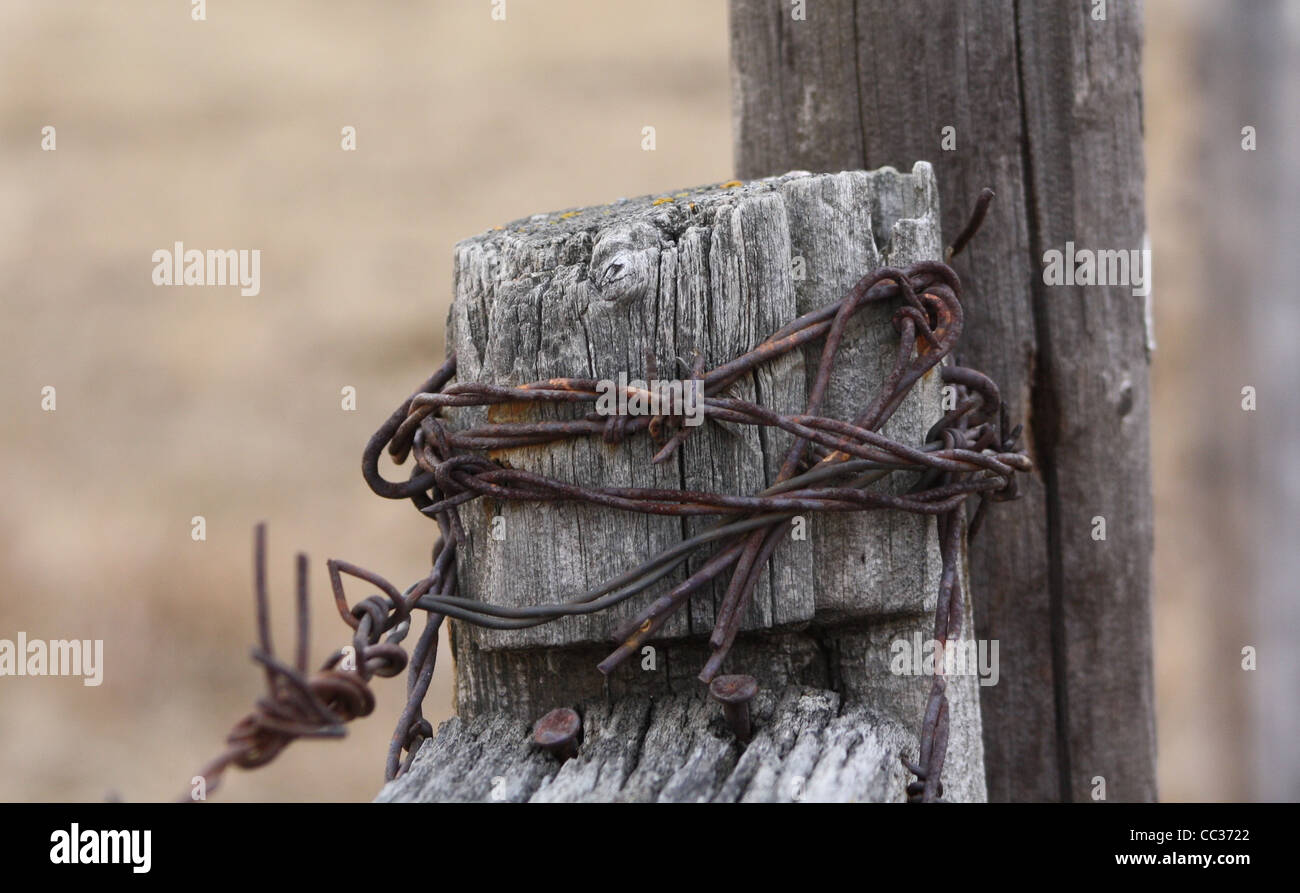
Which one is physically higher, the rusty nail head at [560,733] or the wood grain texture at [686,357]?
the wood grain texture at [686,357]

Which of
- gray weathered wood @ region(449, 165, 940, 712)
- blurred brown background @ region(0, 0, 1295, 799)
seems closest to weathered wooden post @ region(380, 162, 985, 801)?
gray weathered wood @ region(449, 165, 940, 712)

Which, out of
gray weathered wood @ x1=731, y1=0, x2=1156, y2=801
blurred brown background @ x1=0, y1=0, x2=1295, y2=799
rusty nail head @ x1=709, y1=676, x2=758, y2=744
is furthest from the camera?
blurred brown background @ x1=0, y1=0, x2=1295, y2=799

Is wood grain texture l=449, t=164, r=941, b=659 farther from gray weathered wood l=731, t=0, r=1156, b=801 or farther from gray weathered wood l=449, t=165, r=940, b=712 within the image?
gray weathered wood l=731, t=0, r=1156, b=801

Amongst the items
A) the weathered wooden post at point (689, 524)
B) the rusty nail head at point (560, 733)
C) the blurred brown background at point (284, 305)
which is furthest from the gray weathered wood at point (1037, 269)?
the blurred brown background at point (284, 305)

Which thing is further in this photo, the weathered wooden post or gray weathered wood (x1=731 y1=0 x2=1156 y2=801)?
gray weathered wood (x1=731 y1=0 x2=1156 y2=801)

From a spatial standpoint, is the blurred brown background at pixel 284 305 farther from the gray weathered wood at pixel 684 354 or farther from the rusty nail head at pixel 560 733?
the rusty nail head at pixel 560 733

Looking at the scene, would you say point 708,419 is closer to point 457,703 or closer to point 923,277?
point 923,277

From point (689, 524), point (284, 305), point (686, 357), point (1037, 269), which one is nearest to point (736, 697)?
point (689, 524)
